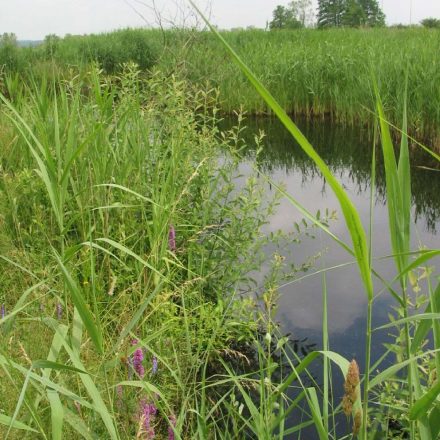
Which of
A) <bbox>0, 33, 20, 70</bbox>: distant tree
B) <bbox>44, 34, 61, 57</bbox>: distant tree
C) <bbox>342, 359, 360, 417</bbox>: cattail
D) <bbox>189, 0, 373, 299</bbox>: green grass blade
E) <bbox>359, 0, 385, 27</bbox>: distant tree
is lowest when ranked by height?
<bbox>342, 359, 360, 417</bbox>: cattail

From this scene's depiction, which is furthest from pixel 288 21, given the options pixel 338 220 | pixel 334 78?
pixel 338 220

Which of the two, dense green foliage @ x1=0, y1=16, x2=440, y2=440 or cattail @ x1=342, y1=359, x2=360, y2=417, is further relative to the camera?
dense green foliage @ x1=0, y1=16, x2=440, y2=440

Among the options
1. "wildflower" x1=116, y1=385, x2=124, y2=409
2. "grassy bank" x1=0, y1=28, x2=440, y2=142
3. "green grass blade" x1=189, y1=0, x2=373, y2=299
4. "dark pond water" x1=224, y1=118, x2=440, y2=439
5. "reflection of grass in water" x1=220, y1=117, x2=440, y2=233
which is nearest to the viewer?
"green grass blade" x1=189, y1=0, x2=373, y2=299

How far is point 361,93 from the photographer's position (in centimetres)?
745

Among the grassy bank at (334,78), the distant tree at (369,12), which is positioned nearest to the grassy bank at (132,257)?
the distant tree at (369,12)

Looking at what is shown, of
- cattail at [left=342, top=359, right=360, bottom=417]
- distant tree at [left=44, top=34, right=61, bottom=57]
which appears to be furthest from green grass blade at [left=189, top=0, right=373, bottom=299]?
distant tree at [left=44, top=34, right=61, bottom=57]

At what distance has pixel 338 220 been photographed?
172 inches

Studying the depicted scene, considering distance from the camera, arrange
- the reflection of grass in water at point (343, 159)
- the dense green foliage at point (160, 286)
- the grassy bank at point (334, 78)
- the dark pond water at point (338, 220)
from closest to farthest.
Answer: the dense green foliage at point (160, 286) < the dark pond water at point (338, 220) < the reflection of grass in water at point (343, 159) < the grassy bank at point (334, 78)

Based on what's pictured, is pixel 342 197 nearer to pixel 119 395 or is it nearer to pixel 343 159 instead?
pixel 119 395

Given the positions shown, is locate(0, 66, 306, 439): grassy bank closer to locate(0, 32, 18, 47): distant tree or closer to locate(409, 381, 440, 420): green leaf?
locate(409, 381, 440, 420): green leaf

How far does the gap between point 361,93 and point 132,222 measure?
18.9ft

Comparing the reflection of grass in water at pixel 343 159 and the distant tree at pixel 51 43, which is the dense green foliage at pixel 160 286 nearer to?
the distant tree at pixel 51 43

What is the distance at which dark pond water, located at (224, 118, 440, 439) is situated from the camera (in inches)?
120

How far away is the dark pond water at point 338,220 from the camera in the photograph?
3.05 meters
